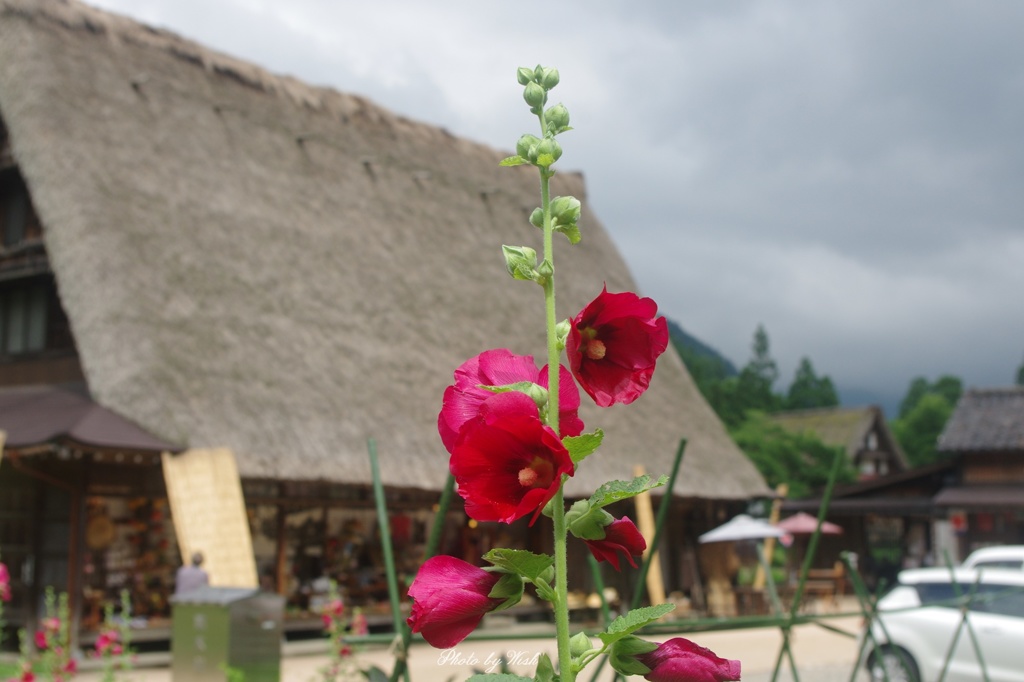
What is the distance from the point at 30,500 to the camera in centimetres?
1156

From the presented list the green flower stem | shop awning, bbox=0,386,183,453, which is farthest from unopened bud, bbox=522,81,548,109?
shop awning, bbox=0,386,183,453

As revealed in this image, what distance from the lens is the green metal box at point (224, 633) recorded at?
6.35 metres

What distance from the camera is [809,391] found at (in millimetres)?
64375

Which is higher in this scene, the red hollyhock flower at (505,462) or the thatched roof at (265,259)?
the thatched roof at (265,259)

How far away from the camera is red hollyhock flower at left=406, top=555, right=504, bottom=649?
0.76 metres

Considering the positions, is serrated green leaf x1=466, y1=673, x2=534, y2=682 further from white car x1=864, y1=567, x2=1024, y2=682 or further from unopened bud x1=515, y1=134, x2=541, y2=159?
white car x1=864, y1=567, x2=1024, y2=682

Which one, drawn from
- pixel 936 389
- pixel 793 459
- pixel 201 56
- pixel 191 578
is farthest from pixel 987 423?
pixel 936 389

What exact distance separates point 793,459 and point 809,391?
36.6 m

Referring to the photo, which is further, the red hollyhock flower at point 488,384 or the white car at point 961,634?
the white car at point 961,634

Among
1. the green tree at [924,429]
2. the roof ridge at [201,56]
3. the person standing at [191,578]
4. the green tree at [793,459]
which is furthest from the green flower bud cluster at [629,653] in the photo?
the green tree at [924,429]

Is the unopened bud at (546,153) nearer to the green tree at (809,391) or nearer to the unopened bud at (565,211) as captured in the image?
the unopened bud at (565,211)

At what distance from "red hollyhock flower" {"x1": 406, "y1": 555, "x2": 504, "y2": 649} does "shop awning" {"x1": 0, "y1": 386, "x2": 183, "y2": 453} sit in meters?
9.44

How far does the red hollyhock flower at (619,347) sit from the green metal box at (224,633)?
5843mm

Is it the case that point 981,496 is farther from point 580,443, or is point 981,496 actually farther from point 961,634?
point 580,443
